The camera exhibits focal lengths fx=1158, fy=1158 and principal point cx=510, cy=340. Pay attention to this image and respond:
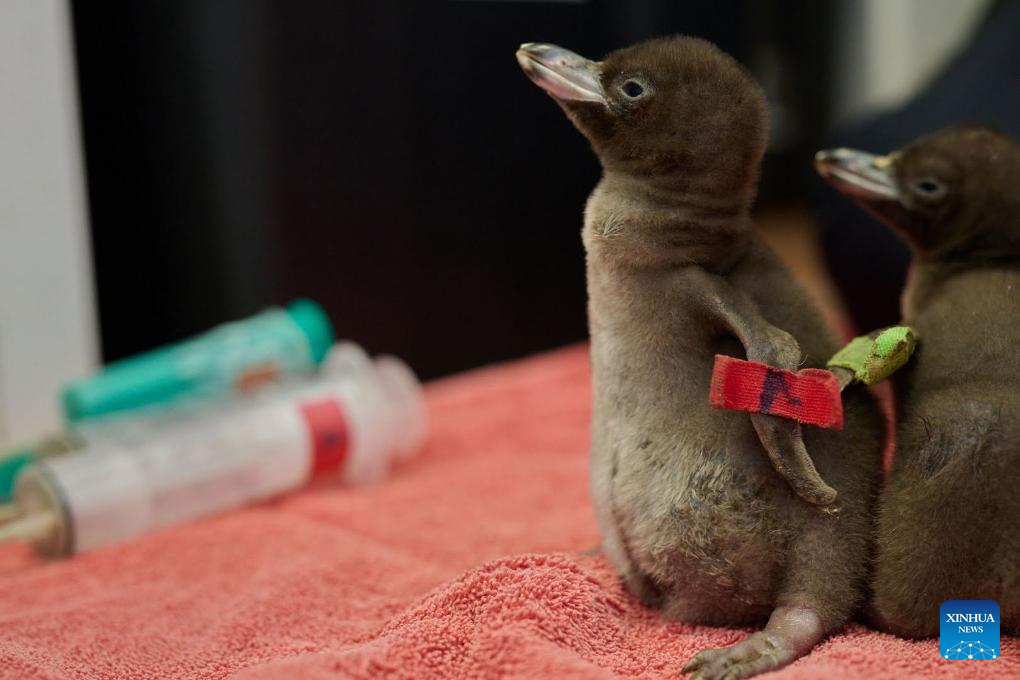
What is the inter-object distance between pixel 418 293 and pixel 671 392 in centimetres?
113

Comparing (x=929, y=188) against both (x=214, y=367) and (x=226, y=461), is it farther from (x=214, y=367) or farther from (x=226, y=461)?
(x=214, y=367)

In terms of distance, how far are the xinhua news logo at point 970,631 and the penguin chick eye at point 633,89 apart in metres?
0.39

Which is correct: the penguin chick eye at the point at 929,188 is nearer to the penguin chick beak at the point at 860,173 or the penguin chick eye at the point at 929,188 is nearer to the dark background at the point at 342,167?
the penguin chick beak at the point at 860,173

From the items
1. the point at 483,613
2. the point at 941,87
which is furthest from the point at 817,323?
the point at 941,87

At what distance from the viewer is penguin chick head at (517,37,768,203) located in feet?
2.53

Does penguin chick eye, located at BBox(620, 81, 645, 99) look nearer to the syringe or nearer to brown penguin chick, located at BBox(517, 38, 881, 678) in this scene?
brown penguin chick, located at BBox(517, 38, 881, 678)

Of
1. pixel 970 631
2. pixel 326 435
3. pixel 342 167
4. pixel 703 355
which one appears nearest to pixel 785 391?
pixel 703 355

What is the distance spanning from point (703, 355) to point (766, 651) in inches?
7.8

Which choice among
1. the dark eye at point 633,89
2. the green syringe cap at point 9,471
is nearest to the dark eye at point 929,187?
the dark eye at point 633,89

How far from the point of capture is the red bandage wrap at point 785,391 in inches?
28.5

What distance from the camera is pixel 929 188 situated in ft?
2.95

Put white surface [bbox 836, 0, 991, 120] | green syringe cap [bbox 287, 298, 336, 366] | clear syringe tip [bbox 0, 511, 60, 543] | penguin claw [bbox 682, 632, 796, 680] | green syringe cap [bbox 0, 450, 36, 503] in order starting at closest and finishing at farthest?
1. penguin claw [bbox 682, 632, 796, 680]
2. clear syringe tip [bbox 0, 511, 60, 543]
3. green syringe cap [bbox 0, 450, 36, 503]
4. green syringe cap [bbox 287, 298, 336, 366]
5. white surface [bbox 836, 0, 991, 120]

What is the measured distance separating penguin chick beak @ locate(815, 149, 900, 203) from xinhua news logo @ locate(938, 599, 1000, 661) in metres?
0.33

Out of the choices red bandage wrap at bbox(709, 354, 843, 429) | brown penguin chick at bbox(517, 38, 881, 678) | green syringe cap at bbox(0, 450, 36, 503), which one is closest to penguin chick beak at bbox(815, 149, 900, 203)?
brown penguin chick at bbox(517, 38, 881, 678)
